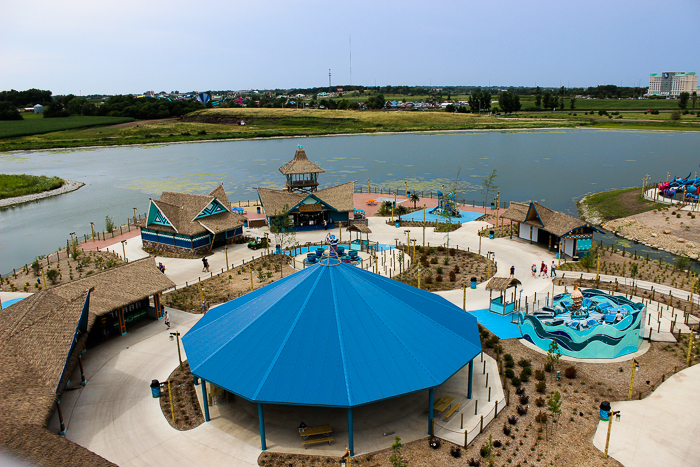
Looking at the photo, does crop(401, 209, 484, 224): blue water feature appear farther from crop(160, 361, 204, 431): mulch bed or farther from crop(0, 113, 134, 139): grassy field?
crop(0, 113, 134, 139): grassy field

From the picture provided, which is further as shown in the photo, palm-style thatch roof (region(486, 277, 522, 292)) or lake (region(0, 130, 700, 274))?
lake (region(0, 130, 700, 274))

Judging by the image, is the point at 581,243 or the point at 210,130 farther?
the point at 210,130

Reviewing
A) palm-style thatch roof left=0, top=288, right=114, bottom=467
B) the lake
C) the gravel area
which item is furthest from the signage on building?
the gravel area

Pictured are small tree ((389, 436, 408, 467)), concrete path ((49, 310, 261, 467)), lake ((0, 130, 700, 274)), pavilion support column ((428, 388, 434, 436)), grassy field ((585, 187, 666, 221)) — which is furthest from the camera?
lake ((0, 130, 700, 274))

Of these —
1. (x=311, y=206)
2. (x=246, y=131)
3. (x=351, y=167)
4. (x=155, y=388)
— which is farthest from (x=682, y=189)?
(x=246, y=131)

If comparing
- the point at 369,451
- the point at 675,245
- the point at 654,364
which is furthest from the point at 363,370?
the point at 675,245

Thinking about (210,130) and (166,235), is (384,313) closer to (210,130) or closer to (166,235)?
(166,235)

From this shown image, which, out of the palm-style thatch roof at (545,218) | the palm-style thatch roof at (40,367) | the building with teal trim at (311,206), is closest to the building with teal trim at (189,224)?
the building with teal trim at (311,206)
